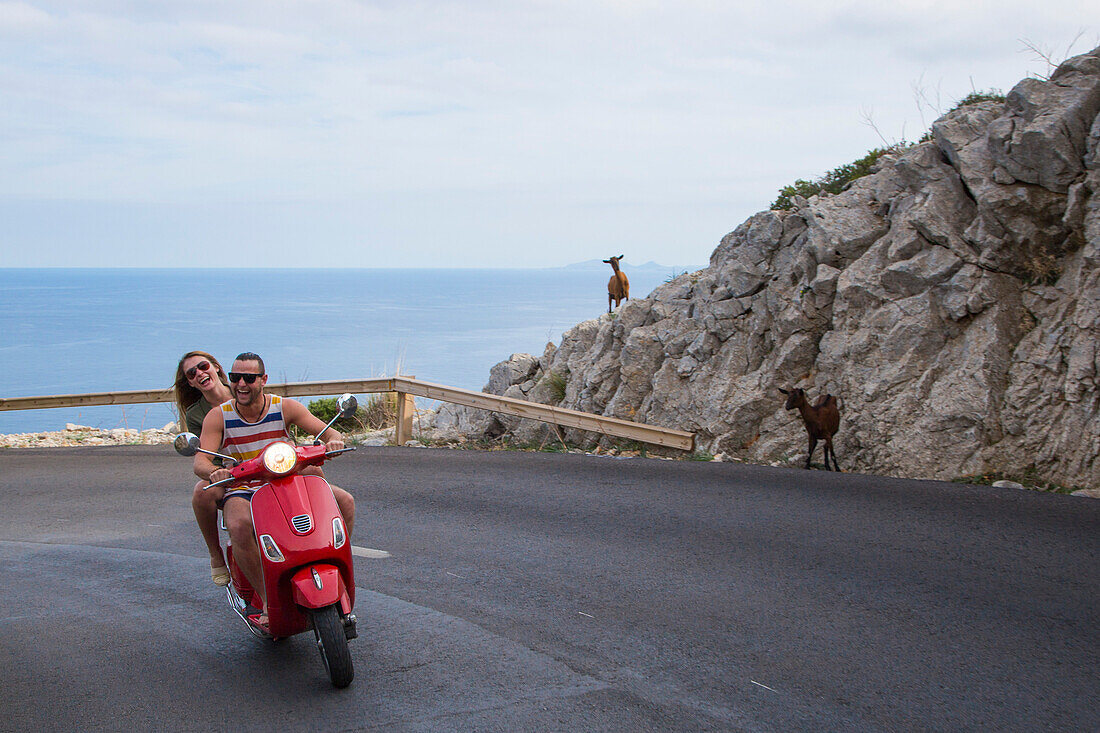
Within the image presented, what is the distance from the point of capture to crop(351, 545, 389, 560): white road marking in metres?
7.14

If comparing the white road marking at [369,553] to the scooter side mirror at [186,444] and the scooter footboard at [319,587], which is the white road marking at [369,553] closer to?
the scooter footboard at [319,587]

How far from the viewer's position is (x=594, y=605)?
5.80 meters

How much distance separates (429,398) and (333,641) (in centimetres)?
838

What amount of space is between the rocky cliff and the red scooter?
7302mm

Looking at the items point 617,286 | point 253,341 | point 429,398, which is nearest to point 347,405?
point 429,398

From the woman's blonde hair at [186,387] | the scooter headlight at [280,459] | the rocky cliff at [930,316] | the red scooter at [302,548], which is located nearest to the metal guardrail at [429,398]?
the rocky cliff at [930,316]

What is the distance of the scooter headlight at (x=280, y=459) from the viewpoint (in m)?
4.64

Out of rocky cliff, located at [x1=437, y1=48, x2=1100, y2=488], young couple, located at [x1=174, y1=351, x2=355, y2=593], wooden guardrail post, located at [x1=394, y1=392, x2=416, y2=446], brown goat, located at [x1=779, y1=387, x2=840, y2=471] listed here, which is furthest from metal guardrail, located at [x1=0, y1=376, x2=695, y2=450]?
young couple, located at [x1=174, y1=351, x2=355, y2=593]

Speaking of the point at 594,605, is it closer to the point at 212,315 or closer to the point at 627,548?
the point at 627,548

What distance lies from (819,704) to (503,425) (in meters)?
11.8

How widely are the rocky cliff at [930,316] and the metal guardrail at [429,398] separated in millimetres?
1156

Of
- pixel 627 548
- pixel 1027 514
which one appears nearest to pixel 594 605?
pixel 627 548

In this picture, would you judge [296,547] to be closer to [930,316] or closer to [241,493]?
[241,493]

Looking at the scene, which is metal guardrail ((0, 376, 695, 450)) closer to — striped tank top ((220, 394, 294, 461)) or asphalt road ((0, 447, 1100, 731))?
asphalt road ((0, 447, 1100, 731))
